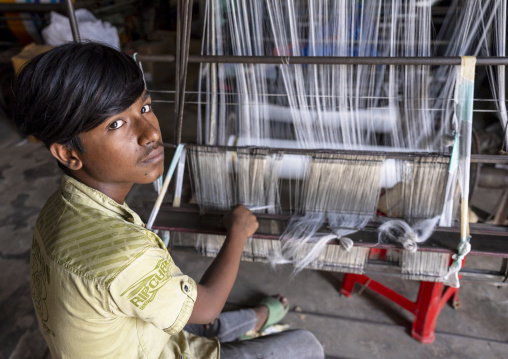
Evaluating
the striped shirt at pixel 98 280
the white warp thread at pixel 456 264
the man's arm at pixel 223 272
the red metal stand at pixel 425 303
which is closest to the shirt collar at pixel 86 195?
the striped shirt at pixel 98 280

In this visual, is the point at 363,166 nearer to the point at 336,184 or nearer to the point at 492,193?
the point at 336,184

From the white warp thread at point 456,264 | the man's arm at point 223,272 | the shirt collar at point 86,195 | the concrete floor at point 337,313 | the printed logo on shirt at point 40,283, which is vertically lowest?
the concrete floor at point 337,313

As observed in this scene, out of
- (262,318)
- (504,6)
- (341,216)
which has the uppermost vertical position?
(504,6)

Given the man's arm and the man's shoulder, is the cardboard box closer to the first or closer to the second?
the man's arm

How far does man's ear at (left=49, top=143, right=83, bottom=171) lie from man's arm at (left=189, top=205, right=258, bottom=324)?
454 mm

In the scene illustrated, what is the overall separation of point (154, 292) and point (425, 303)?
1.61m

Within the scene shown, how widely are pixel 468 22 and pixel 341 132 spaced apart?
64cm

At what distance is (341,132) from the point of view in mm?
1682

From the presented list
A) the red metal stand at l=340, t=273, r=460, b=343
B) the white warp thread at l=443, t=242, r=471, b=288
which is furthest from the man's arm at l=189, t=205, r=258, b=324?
the red metal stand at l=340, t=273, r=460, b=343

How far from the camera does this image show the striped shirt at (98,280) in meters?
0.86

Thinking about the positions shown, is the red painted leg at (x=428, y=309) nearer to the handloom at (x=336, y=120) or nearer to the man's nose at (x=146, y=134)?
the handloom at (x=336, y=120)

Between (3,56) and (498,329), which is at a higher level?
(3,56)

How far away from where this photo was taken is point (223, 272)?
1.16 meters

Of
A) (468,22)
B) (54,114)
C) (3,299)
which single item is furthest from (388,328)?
(3,299)
